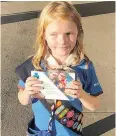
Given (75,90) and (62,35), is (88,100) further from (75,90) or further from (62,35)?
(62,35)

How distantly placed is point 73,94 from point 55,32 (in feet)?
1.44

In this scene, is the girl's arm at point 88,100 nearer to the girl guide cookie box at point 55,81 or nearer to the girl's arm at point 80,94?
the girl's arm at point 80,94

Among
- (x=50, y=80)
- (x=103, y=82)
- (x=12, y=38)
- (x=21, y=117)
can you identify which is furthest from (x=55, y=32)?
(x=12, y=38)

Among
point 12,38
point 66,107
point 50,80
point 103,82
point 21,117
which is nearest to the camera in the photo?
point 50,80

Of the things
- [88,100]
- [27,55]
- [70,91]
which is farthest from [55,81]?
[27,55]

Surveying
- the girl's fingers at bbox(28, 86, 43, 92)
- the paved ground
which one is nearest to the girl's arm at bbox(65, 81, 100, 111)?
the girl's fingers at bbox(28, 86, 43, 92)

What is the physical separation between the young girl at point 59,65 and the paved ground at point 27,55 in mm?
1417

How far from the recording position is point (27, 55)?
5301mm

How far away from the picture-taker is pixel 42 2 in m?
6.88

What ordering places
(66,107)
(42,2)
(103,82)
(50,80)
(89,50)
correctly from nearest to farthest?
1. (50,80)
2. (66,107)
3. (103,82)
4. (89,50)
5. (42,2)

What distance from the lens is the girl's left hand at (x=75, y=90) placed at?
230 cm

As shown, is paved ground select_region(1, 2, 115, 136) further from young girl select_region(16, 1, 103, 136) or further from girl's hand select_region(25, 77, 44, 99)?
girl's hand select_region(25, 77, 44, 99)

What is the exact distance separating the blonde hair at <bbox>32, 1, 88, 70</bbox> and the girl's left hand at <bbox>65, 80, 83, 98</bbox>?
277mm

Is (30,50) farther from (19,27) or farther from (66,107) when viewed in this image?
(66,107)
